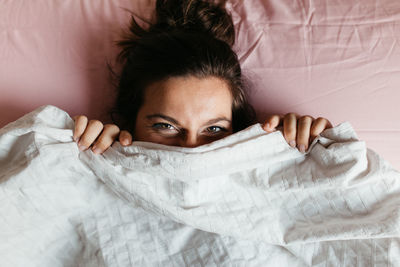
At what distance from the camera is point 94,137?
75 centimetres

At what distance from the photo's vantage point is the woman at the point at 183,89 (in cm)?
75

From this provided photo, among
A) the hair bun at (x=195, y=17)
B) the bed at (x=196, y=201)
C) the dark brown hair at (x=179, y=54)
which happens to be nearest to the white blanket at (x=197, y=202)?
the bed at (x=196, y=201)

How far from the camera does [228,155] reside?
700 millimetres

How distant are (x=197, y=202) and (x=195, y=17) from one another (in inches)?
20.2

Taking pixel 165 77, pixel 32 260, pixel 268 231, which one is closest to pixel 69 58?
pixel 165 77

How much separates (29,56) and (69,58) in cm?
11

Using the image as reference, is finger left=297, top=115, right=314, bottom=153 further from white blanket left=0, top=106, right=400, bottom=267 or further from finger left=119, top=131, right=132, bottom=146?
finger left=119, top=131, right=132, bottom=146

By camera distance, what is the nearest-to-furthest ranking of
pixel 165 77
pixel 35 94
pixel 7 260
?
pixel 7 260 → pixel 165 77 → pixel 35 94

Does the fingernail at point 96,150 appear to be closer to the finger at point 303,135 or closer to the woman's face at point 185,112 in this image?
the woman's face at point 185,112

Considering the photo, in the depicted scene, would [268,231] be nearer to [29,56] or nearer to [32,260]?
[32,260]

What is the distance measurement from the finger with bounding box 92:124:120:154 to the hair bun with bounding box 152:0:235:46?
0.33 metres

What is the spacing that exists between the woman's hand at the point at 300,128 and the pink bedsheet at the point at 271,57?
0.41 feet

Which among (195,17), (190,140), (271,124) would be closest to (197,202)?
(190,140)

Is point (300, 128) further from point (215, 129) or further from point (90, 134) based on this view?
point (90, 134)
